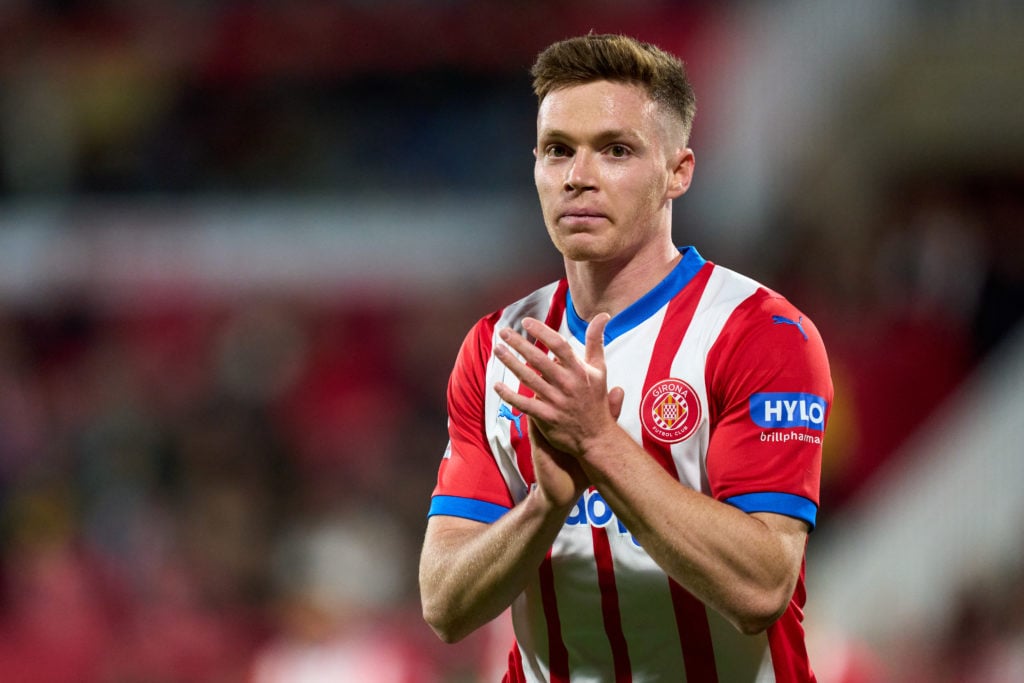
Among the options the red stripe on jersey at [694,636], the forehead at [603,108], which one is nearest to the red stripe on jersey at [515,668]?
the red stripe on jersey at [694,636]

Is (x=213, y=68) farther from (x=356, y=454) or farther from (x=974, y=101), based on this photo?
(x=974, y=101)

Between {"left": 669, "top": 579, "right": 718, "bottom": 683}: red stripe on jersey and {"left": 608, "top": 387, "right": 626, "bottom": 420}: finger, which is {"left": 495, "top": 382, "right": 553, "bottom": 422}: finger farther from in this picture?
{"left": 669, "top": 579, "right": 718, "bottom": 683}: red stripe on jersey

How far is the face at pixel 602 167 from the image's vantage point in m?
3.22

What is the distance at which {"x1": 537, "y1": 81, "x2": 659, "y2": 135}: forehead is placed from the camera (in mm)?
3238

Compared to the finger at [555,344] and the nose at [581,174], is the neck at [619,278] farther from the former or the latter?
the finger at [555,344]

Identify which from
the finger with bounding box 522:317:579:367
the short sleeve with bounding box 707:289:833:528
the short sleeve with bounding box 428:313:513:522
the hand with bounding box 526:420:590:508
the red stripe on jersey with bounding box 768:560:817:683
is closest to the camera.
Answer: the finger with bounding box 522:317:579:367

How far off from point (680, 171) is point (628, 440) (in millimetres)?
755

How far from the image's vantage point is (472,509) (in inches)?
134

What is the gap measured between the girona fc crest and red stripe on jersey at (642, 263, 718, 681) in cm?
2

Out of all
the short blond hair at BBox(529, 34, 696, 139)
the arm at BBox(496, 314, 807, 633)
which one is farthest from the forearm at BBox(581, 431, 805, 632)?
the short blond hair at BBox(529, 34, 696, 139)

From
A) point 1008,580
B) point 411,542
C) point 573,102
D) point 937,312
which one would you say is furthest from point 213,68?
point 573,102

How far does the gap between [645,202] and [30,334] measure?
836cm

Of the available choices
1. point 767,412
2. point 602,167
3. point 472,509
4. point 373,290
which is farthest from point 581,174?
point 373,290

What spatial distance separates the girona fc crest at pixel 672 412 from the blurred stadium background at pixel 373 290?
10.7 ft
